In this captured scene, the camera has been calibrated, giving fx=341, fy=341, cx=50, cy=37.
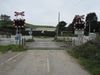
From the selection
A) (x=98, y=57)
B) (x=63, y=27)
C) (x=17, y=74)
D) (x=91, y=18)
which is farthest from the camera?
(x=63, y=27)

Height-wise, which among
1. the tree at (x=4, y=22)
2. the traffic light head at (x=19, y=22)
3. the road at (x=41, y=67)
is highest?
the tree at (x=4, y=22)

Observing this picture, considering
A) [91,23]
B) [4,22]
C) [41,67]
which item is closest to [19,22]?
[41,67]

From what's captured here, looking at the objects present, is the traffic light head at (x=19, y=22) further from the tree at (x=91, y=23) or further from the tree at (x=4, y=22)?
the tree at (x=4, y=22)

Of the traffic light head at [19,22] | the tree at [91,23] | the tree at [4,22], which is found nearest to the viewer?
the traffic light head at [19,22]

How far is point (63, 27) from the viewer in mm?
172250

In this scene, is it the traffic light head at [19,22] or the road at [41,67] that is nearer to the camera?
the road at [41,67]

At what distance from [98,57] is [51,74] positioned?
8.74 m

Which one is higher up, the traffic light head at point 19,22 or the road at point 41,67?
the traffic light head at point 19,22

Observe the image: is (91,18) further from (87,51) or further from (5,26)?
(87,51)

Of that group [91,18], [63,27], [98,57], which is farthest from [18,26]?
[63,27]

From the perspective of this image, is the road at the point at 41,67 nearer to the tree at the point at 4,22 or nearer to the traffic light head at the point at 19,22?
the traffic light head at the point at 19,22

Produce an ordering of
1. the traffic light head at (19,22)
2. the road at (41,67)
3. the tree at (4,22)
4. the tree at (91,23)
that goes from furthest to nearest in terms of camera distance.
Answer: the tree at (4,22)
the tree at (91,23)
the traffic light head at (19,22)
the road at (41,67)

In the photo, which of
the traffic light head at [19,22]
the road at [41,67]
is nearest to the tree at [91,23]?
the traffic light head at [19,22]

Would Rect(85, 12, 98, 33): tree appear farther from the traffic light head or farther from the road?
the road
